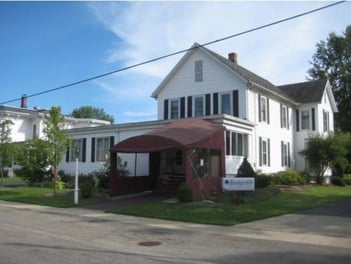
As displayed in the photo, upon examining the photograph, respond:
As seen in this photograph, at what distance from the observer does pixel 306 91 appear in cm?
3559

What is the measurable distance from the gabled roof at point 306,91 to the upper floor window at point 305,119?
0.86 meters

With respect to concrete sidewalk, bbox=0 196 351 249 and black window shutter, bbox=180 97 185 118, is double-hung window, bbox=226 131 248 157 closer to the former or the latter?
black window shutter, bbox=180 97 185 118

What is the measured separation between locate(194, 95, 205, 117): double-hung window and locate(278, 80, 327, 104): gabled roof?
33.6ft

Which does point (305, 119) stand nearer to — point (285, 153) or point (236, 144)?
point (285, 153)

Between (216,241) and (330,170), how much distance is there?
26.5 metres

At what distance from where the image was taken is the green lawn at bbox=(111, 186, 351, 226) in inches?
568

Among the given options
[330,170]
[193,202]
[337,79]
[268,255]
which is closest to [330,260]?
[268,255]

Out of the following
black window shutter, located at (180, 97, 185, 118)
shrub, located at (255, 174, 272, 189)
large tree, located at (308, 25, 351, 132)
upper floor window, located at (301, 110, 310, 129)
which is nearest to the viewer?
shrub, located at (255, 174, 272, 189)

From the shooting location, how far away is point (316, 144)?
29375 millimetres

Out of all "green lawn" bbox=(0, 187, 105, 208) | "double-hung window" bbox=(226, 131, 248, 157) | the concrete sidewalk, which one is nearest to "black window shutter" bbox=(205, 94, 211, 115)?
"double-hung window" bbox=(226, 131, 248, 157)

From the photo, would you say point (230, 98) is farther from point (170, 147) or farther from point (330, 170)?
point (330, 170)

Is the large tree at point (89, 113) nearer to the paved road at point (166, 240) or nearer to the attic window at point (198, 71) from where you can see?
the attic window at point (198, 71)

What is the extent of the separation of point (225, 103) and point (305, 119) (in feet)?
32.3

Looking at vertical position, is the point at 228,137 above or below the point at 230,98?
below
